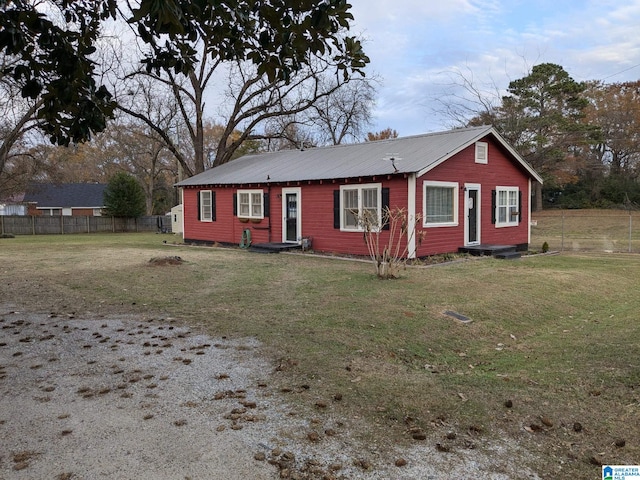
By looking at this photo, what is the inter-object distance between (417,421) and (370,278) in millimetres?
6521

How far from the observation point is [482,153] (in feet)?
49.5

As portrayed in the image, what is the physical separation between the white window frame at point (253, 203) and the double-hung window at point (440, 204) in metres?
6.10

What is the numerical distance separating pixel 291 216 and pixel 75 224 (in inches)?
914

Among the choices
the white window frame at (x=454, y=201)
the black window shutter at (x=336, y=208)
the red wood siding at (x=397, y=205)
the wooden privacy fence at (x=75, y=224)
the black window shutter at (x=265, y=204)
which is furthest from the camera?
the wooden privacy fence at (x=75, y=224)

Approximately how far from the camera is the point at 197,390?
402cm

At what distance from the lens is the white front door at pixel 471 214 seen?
14711mm

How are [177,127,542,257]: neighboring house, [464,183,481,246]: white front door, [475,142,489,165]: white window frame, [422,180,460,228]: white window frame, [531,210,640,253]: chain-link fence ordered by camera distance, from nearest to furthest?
[422,180,460,228]: white window frame < [177,127,542,257]: neighboring house < [464,183,481,246]: white front door < [475,142,489,165]: white window frame < [531,210,640,253]: chain-link fence

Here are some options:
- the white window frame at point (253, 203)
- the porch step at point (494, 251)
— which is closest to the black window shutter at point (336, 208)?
the white window frame at point (253, 203)

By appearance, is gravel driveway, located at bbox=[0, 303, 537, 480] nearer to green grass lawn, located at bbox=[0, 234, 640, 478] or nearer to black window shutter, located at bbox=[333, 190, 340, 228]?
green grass lawn, located at bbox=[0, 234, 640, 478]

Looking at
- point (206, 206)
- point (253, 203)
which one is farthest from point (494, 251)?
point (206, 206)

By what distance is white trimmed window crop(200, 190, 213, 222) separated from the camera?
1942 centimetres

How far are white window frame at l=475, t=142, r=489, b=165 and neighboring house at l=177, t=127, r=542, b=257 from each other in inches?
1.2

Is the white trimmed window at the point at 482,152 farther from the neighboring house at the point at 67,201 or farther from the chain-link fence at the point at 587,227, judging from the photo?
the neighboring house at the point at 67,201

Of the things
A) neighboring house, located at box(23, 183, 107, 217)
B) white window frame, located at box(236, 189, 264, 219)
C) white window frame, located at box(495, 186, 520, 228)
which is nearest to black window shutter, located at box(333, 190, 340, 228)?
white window frame, located at box(236, 189, 264, 219)
